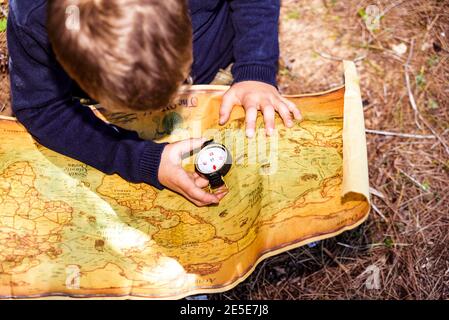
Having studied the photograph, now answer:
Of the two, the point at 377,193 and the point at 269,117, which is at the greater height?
the point at 269,117

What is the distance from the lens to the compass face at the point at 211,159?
1.85m

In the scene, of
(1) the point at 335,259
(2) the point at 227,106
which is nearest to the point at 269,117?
(2) the point at 227,106

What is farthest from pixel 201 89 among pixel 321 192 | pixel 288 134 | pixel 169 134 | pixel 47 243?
pixel 47 243

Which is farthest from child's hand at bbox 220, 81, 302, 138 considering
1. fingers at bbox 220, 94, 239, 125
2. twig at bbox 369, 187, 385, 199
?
twig at bbox 369, 187, 385, 199

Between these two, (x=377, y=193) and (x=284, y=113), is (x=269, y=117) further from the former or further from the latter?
(x=377, y=193)

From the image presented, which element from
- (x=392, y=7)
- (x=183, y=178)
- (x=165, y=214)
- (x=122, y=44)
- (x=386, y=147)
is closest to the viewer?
(x=122, y=44)

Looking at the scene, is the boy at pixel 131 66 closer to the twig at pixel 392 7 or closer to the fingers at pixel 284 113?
the fingers at pixel 284 113

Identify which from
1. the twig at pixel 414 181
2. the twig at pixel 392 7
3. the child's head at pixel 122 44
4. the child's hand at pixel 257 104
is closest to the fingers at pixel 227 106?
the child's hand at pixel 257 104

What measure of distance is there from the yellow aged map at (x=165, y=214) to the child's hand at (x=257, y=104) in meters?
0.03

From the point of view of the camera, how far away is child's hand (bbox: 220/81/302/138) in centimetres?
189

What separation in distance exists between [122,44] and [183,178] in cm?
69

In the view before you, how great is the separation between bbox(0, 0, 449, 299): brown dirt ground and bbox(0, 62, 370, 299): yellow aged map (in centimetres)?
48

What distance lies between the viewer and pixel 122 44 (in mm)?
1256
